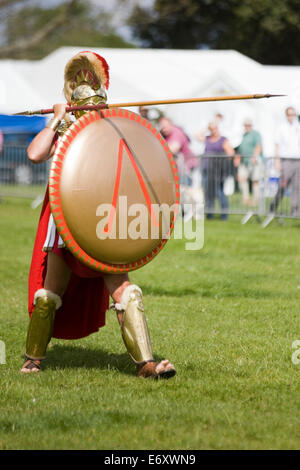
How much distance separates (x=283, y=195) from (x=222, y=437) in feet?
36.0

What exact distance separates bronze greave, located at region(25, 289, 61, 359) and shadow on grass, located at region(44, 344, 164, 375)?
0.69 ft

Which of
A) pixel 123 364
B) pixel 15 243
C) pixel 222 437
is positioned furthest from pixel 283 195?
pixel 222 437

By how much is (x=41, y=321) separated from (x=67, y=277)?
313 millimetres

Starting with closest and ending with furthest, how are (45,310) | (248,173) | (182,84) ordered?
(45,310)
(248,173)
(182,84)

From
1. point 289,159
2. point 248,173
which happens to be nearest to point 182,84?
point 248,173

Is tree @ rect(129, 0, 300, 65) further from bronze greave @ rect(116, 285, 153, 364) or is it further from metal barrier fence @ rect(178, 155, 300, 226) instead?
bronze greave @ rect(116, 285, 153, 364)

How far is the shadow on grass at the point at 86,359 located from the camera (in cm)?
532

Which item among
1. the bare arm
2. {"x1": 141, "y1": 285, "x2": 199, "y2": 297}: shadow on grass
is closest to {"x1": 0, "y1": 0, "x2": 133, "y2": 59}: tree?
{"x1": 141, "y1": 285, "x2": 199, "y2": 297}: shadow on grass

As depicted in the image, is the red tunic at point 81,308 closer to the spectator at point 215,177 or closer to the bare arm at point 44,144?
the bare arm at point 44,144

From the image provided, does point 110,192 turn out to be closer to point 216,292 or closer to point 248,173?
point 216,292

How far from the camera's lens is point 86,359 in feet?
18.4

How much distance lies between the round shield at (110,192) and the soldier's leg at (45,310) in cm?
42

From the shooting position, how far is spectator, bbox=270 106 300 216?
14156 millimetres

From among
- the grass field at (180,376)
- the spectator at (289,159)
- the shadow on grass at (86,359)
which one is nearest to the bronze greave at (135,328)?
the grass field at (180,376)
